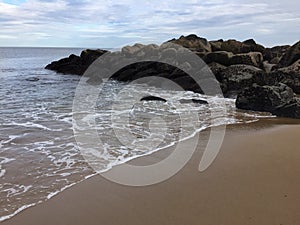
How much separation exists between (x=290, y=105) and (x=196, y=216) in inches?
297

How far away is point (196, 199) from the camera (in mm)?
4371

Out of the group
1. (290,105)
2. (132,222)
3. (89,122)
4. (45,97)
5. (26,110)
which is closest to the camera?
(132,222)

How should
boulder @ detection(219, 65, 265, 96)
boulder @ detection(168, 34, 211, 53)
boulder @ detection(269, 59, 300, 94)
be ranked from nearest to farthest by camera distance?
boulder @ detection(269, 59, 300, 94), boulder @ detection(219, 65, 265, 96), boulder @ detection(168, 34, 211, 53)

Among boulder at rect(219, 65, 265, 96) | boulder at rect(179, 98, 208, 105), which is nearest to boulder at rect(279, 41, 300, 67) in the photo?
boulder at rect(219, 65, 265, 96)

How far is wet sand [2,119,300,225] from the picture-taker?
3.88 meters

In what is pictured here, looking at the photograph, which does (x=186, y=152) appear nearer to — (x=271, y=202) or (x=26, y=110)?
(x=271, y=202)

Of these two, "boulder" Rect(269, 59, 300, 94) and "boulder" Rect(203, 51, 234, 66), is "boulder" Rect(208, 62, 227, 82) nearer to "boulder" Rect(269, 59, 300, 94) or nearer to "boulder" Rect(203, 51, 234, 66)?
"boulder" Rect(203, 51, 234, 66)

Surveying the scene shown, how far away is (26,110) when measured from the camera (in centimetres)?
1118

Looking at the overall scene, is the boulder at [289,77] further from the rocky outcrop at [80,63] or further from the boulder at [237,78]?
the rocky outcrop at [80,63]

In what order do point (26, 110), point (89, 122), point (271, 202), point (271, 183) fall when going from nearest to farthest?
point (271, 202) → point (271, 183) → point (89, 122) → point (26, 110)

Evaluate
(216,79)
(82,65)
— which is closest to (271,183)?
(216,79)

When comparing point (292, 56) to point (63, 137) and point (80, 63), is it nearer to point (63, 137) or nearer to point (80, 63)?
point (63, 137)

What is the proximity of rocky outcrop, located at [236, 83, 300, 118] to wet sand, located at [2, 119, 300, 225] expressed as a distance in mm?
4515

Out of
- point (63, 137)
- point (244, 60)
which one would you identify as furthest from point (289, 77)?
point (63, 137)
